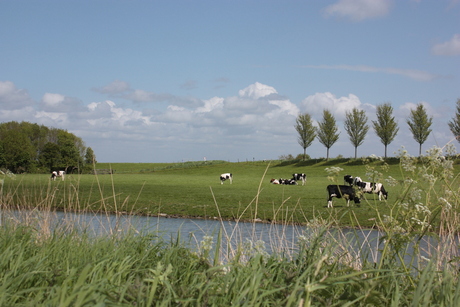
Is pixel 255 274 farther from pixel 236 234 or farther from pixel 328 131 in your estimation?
pixel 328 131

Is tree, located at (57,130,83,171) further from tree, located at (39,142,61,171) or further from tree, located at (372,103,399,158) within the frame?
tree, located at (372,103,399,158)

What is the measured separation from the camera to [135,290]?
261cm

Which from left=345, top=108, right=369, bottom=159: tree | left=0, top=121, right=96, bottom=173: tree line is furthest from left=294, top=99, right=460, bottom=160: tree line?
left=0, top=121, right=96, bottom=173: tree line

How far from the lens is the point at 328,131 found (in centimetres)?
8019

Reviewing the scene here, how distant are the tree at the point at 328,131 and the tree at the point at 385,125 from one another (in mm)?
7015

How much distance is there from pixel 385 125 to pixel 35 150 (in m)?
62.1

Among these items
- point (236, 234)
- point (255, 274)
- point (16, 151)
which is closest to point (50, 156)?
point (16, 151)

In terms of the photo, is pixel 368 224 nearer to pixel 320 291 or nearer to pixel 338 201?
pixel 338 201

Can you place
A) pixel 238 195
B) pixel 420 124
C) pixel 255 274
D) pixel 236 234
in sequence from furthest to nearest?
pixel 420 124
pixel 238 195
pixel 236 234
pixel 255 274

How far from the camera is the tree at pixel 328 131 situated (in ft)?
261

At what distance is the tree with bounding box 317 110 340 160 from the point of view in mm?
79625


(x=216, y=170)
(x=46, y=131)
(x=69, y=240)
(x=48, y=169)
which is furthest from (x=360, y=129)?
(x=69, y=240)

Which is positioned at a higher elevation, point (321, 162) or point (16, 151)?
point (16, 151)

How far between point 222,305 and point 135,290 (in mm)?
541
